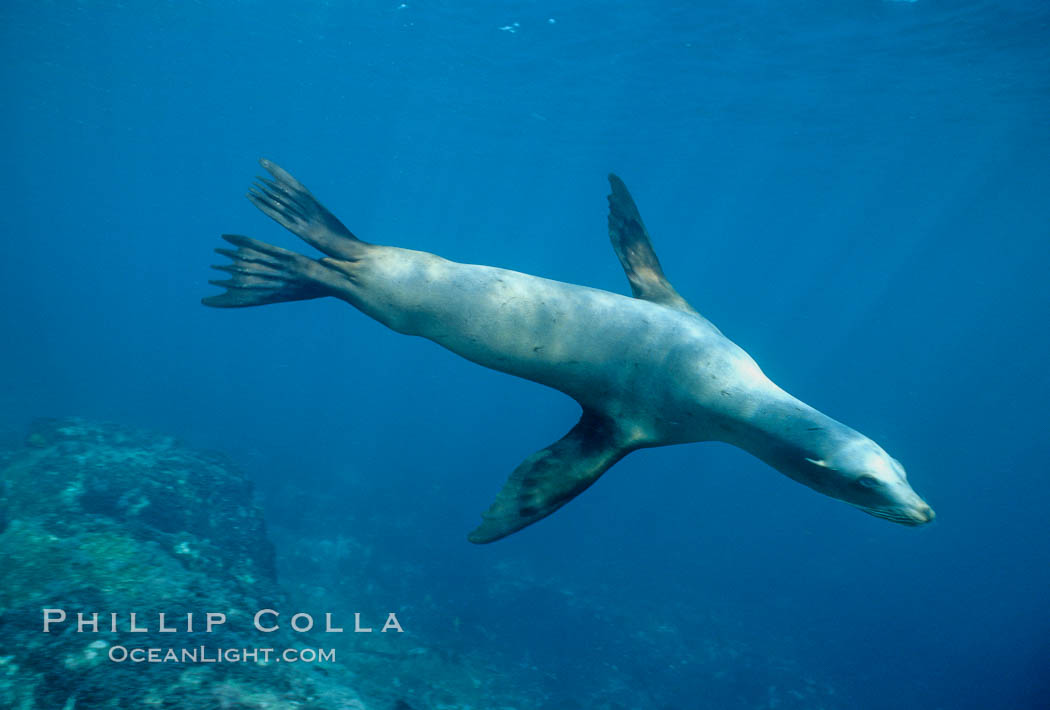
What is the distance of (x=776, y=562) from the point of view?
20.7m

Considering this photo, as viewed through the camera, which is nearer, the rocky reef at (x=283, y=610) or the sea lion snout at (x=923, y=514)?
the sea lion snout at (x=923, y=514)

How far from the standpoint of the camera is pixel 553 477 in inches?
123

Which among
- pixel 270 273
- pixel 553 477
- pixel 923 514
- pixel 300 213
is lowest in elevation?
pixel 553 477

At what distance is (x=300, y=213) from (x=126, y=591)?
343cm

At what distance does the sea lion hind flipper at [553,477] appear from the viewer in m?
2.97

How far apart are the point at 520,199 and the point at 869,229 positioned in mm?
27483

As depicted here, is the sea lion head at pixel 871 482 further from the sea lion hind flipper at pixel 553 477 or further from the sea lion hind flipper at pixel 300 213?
the sea lion hind flipper at pixel 300 213

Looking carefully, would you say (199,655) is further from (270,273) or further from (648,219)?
(648,219)

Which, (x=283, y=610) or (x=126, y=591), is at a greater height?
(x=126, y=591)

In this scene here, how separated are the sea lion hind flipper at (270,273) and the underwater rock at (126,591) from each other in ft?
7.98

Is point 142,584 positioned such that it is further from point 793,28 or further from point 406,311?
point 793,28

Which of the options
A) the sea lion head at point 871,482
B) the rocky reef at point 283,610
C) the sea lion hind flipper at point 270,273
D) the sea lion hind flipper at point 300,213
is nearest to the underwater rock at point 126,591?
the rocky reef at point 283,610

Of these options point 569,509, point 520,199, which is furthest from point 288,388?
point 520,199

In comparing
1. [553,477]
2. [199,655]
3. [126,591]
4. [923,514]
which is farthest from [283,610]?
[923,514]
